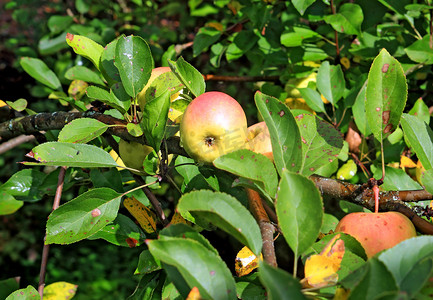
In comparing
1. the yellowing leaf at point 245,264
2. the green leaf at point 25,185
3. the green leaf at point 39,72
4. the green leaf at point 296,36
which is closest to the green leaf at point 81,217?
the yellowing leaf at point 245,264

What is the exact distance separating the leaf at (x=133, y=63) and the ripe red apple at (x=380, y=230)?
0.45 meters

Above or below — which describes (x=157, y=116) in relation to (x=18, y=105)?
above

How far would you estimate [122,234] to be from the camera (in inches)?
32.8

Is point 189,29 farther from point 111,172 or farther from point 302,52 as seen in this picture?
point 111,172

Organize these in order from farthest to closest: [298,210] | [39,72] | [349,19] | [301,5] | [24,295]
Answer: [39,72] → [349,19] → [301,5] → [24,295] → [298,210]

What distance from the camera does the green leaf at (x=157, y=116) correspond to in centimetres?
68

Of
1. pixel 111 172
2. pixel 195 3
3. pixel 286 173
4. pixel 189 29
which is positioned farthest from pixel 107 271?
pixel 286 173

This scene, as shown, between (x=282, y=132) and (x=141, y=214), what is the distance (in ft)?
1.19

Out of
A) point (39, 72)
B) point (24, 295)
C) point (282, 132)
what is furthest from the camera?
point (39, 72)

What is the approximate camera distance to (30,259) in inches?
117

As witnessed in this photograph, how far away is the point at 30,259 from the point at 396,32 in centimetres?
272

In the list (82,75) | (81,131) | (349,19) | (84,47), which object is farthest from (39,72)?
(349,19)

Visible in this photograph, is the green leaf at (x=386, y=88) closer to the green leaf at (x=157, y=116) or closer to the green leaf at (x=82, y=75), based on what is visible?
the green leaf at (x=157, y=116)

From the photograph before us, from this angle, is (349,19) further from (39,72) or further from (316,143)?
(39,72)
